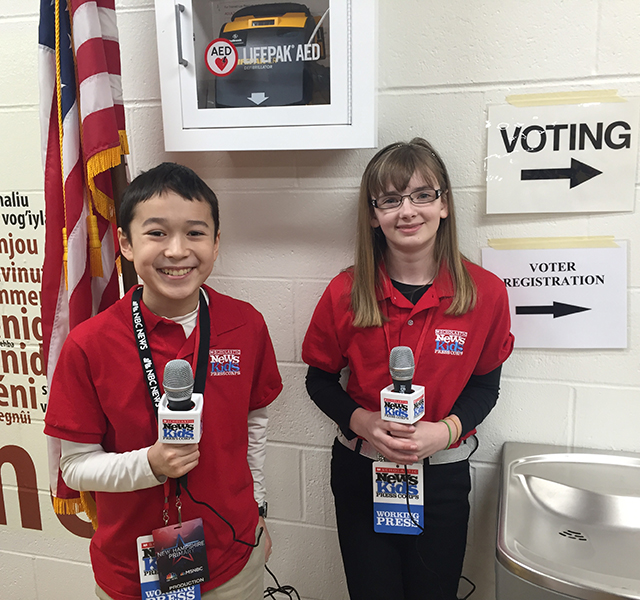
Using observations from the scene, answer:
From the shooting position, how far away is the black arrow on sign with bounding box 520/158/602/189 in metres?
1.42

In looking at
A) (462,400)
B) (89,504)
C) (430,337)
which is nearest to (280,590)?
(89,504)

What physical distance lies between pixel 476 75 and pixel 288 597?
1720 millimetres

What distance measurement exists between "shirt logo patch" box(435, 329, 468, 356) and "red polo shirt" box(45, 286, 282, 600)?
46 centimetres

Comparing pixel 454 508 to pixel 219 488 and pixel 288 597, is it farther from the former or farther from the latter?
pixel 288 597

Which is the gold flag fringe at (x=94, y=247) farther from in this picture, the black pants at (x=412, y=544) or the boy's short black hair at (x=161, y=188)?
the black pants at (x=412, y=544)

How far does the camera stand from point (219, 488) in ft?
4.13

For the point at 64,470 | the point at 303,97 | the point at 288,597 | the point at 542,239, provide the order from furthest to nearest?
the point at 288,597, the point at 542,239, the point at 303,97, the point at 64,470

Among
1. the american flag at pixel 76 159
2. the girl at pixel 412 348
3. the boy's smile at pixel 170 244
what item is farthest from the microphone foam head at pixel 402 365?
the american flag at pixel 76 159

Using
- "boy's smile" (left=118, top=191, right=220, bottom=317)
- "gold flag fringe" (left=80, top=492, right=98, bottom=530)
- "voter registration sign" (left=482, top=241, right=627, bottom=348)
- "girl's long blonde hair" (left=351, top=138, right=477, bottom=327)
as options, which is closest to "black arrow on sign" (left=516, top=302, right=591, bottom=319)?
"voter registration sign" (left=482, top=241, right=627, bottom=348)

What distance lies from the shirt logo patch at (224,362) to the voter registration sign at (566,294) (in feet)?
2.37

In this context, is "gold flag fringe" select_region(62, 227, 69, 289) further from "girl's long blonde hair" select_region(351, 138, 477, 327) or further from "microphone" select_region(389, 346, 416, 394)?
"microphone" select_region(389, 346, 416, 394)

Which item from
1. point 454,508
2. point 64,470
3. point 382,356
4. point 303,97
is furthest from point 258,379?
point 303,97

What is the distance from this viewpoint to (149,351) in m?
1.21

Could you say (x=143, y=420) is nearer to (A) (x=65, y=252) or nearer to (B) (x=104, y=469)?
(B) (x=104, y=469)
